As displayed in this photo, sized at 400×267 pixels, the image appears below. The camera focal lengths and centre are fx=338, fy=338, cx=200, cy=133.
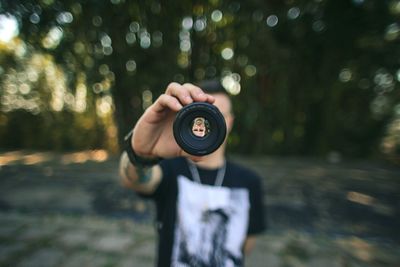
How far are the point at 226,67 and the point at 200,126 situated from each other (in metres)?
9.21

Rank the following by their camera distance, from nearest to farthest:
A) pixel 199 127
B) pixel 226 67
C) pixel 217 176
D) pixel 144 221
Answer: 1. pixel 199 127
2. pixel 217 176
3. pixel 144 221
4. pixel 226 67

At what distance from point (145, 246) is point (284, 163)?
7254 mm

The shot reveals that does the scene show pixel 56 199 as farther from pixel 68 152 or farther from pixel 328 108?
pixel 328 108

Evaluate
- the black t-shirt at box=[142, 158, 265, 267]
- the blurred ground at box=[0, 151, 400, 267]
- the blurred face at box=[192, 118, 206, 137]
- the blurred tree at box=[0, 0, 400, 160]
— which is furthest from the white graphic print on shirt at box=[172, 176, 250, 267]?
the blurred tree at box=[0, 0, 400, 160]

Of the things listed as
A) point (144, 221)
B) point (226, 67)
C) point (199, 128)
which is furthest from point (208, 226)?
point (226, 67)

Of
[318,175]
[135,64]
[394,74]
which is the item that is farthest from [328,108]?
[135,64]

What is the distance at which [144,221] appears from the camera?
4902 mm

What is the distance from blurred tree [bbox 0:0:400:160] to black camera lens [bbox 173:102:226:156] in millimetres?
5176

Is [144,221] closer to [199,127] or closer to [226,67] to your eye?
[199,127]

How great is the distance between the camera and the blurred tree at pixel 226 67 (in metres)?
7.55

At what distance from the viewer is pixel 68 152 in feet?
43.8

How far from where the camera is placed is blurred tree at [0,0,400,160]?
7555mm

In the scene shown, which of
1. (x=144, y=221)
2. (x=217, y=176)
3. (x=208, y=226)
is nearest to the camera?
(x=208, y=226)

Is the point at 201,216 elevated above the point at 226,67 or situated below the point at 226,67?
below
